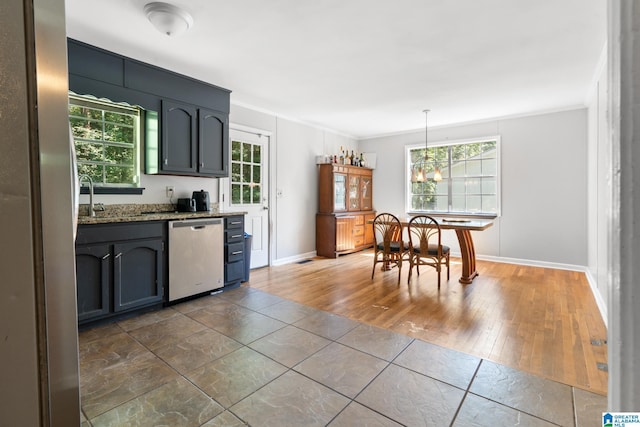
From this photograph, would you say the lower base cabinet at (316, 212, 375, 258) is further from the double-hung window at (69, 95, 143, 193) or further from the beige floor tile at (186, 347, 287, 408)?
the beige floor tile at (186, 347, 287, 408)

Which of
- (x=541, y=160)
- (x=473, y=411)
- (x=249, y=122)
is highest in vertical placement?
(x=249, y=122)

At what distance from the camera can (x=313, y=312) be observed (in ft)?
9.74

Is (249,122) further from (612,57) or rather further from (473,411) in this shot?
(612,57)

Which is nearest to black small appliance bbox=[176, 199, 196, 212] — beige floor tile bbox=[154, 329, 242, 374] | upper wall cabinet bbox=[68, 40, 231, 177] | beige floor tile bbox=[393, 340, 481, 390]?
upper wall cabinet bbox=[68, 40, 231, 177]

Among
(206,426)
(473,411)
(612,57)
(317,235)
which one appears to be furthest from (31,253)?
(317,235)

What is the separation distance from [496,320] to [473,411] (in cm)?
140

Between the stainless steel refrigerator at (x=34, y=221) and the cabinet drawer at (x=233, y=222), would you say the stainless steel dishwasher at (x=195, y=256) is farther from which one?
the stainless steel refrigerator at (x=34, y=221)

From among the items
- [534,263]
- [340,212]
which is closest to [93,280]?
[340,212]

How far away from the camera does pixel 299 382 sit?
1.88 m

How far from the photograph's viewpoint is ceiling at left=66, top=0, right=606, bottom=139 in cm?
228

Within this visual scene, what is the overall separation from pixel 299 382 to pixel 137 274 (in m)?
1.88

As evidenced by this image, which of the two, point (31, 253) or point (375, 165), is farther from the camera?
point (375, 165)

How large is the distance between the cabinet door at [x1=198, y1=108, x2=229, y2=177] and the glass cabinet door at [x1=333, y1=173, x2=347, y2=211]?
7.56 ft

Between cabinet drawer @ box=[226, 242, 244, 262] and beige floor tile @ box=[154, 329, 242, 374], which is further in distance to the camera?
cabinet drawer @ box=[226, 242, 244, 262]
